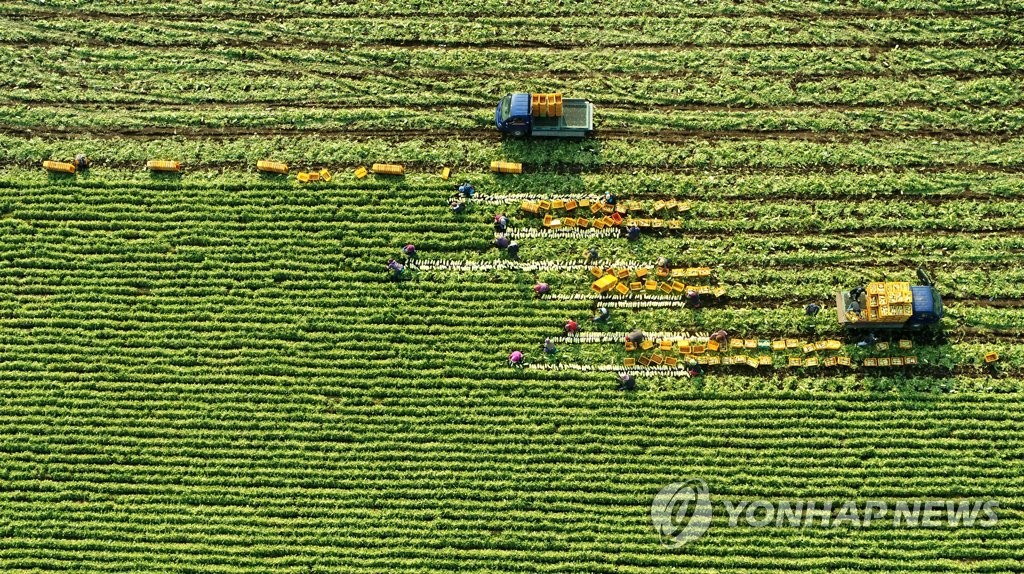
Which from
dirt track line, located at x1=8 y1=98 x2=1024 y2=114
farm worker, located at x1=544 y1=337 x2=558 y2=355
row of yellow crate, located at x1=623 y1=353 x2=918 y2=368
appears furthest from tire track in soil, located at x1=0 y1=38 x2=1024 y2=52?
row of yellow crate, located at x1=623 y1=353 x2=918 y2=368

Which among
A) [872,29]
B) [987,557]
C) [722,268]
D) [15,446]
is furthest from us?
[872,29]

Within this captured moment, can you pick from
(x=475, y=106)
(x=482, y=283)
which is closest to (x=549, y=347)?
(x=482, y=283)

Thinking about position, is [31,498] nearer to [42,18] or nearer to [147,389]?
[147,389]

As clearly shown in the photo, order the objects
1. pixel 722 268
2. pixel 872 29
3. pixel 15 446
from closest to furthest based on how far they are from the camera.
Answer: pixel 15 446, pixel 722 268, pixel 872 29

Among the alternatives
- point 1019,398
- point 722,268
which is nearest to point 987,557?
point 1019,398

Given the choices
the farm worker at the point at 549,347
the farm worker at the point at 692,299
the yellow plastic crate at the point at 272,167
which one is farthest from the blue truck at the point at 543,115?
the yellow plastic crate at the point at 272,167

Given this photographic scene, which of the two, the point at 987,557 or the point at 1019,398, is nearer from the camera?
the point at 987,557

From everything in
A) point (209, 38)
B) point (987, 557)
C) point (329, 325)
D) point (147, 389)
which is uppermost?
point (209, 38)

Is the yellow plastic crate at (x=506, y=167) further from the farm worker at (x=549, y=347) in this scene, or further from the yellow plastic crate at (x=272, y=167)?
the yellow plastic crate at (x=272, y=167)
